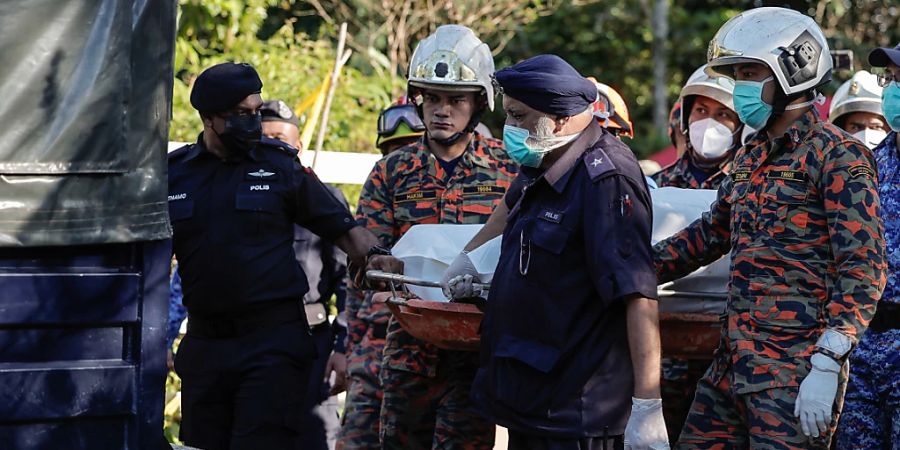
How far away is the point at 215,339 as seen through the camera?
5.96m

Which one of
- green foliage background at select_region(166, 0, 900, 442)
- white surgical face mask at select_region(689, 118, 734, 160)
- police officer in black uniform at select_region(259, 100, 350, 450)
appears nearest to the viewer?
white surgical face mask at select_region(689, 118, 734, 160)

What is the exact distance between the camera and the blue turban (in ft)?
15.2

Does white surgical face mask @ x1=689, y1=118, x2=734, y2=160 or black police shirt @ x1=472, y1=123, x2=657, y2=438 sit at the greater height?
white surgical face mask @ x1=689, y1=118, x2=734, y2=160

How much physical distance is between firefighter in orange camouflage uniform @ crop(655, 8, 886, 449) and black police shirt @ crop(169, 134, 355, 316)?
2042 mm

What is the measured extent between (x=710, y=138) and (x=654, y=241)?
1.72 meters

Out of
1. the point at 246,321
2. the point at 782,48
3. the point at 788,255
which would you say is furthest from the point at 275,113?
the point at 788,255

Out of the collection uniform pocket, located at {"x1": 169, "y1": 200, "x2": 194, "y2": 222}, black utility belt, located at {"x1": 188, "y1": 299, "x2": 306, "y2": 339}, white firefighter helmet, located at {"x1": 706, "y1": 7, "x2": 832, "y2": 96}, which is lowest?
black utility belt, located at {"x1": 188, "y1": 299, "x2": 306, "y2": 339}

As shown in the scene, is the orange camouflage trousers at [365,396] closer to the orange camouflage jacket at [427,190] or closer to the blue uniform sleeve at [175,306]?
the orange camouflage jacket at [427,190]

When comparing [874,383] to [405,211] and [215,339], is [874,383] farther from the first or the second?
[215,339]

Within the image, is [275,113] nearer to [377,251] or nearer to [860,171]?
[377,251]

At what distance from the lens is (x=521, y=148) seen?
473 centimetres

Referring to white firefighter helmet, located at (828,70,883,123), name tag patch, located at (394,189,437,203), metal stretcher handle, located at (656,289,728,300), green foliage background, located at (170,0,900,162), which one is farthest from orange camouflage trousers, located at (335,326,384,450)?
green foliage background, located at (170,0,900,162)

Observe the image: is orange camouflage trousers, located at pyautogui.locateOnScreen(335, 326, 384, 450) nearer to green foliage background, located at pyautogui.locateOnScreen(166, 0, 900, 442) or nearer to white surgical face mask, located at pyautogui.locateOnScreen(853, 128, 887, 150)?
green foliage background, located at pyautogui.locateOnScreen(166, 0, 900, 442)

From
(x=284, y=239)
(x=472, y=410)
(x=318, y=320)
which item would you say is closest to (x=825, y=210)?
(x=472, y=410)
